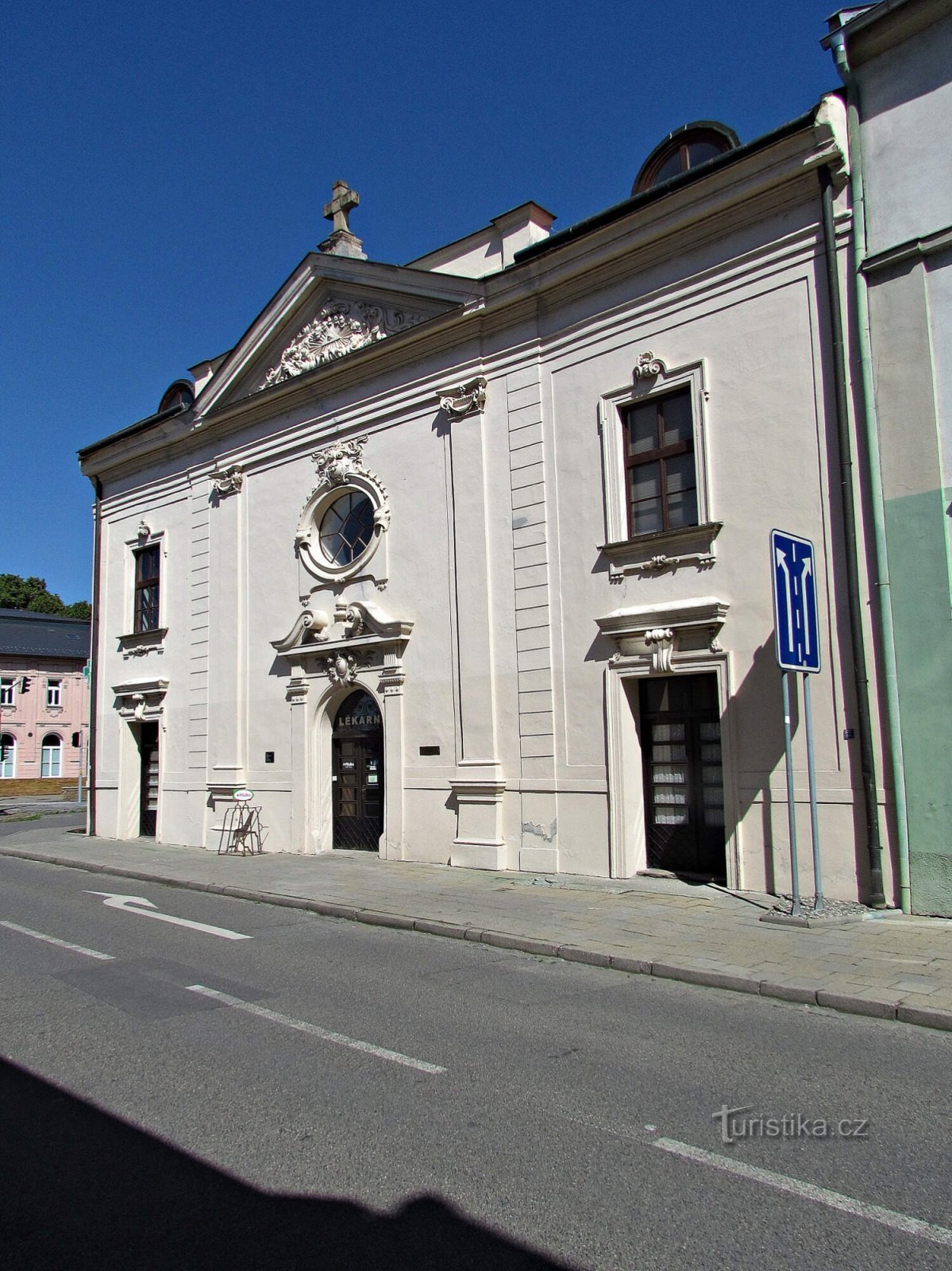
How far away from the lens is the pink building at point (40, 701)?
5459 cm

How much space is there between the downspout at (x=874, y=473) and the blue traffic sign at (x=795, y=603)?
689 mm

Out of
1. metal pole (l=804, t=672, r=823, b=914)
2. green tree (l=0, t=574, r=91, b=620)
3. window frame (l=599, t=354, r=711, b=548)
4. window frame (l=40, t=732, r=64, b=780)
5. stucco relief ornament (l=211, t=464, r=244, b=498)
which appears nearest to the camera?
metal pole (l=804, t=672, r=823, b=914)

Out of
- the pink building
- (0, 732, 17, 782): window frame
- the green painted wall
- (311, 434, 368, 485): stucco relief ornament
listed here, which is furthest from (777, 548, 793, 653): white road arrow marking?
(0, 732, 17, 782): window frame

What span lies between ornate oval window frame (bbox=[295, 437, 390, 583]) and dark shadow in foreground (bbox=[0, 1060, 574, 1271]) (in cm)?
1232

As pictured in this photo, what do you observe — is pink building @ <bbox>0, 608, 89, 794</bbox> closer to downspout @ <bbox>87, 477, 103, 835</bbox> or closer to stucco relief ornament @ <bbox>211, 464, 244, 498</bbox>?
downspout @ <bbox>87, 477, 103, 835</bbox>

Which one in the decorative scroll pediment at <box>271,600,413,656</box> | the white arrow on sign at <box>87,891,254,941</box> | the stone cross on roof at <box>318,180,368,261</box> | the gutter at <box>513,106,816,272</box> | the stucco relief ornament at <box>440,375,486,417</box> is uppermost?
the stone cross on roof at <box>318,180,368,261</box>

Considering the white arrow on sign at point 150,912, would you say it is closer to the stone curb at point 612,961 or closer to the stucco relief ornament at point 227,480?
the stone curb at point 612,961

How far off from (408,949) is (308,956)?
937 mm

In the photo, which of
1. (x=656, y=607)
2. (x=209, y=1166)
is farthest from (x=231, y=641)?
(x=209, y=1166)

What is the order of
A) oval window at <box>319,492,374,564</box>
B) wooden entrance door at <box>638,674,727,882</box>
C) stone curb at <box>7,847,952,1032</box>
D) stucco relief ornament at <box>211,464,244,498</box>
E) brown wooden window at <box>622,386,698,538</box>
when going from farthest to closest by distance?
1. stucco relief ornament at <box>211,464,244,498</box>
2. oval window at <box>319,492,374,564</box>
3. brown wooden window at <box>622,386,698,538</box>
4. wooden entrance door at <box>638,674,727,882</box>
5. stone curb at <box>7,847,952,1032</box>

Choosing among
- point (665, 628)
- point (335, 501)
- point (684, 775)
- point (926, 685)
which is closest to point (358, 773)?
point (335, 501)

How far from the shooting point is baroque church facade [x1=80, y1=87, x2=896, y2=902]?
11.2 metres

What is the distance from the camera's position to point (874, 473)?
Result: 411 inches

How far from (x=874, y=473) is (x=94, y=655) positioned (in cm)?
1766
